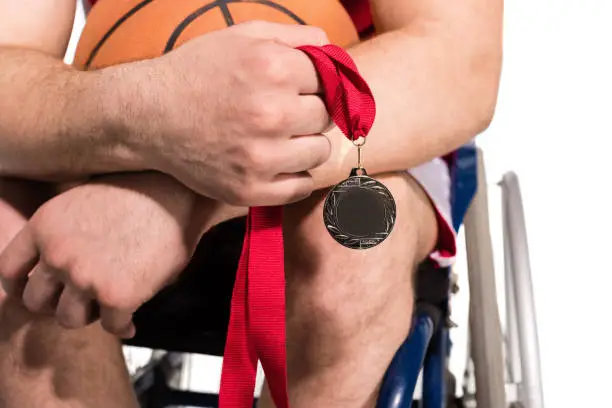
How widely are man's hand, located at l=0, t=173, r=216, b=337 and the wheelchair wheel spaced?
432 mm

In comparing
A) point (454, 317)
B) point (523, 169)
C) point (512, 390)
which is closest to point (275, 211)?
point (512, 390)

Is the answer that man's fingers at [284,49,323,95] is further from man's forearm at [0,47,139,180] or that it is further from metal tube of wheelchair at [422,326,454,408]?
metal tube of wheelchair at [422,326,454,408]

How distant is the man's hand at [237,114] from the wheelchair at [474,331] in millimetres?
211

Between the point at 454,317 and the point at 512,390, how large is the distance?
0.27 meters

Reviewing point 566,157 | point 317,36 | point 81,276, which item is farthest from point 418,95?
point 566,157

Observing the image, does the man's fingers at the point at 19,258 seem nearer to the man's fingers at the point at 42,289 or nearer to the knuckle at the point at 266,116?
the man's fingers at the point at 42,289

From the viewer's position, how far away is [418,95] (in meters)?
0.56

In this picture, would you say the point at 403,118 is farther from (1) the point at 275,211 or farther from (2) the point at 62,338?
(2) the point at 62,338

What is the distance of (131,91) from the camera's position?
48cm

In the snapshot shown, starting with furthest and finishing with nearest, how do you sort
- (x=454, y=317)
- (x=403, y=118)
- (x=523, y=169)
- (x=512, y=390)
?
(x=523, y=169)
(x=454, y=317)
(x=512, y=390)
(x=403, y=118)

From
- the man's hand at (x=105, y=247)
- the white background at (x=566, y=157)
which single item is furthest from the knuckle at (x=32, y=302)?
the white background at (x=566, y=157)

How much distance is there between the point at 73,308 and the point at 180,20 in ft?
0.92

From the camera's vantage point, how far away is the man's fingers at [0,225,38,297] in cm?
→ 52

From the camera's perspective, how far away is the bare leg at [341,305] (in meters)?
0.54
